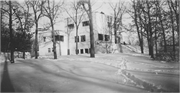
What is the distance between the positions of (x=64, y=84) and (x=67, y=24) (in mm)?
26937

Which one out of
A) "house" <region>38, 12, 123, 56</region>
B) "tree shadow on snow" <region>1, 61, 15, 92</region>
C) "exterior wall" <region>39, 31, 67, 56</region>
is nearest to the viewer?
"tree shadow on snow" <region>1, 61, 15, 92</region>

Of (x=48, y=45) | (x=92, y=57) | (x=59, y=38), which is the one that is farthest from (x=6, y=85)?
(x=48, y=45)

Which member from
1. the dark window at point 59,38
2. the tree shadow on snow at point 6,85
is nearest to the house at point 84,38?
the dark window at point 59,38

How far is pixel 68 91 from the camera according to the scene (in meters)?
3.78

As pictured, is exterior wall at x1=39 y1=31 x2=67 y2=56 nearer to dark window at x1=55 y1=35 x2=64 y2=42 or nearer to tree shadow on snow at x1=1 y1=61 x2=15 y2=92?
dark window at x1=55 y1=35 x2=64 y2=42

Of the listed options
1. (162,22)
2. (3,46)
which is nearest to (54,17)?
(3,46)

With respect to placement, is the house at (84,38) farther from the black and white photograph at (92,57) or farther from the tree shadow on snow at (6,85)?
the tree shadow on snow at (6,85)

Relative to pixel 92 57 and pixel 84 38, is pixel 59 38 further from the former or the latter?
pixel 92 57

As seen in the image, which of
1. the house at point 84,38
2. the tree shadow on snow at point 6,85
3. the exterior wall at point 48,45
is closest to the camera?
the tree shadow on snow at point 6,85

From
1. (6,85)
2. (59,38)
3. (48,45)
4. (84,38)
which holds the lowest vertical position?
(6,85)

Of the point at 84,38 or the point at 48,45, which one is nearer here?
the point at 84,38

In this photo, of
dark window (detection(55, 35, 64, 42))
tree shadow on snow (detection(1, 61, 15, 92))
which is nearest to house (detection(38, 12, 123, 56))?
dark window (detection(55, 35, 64, 42))

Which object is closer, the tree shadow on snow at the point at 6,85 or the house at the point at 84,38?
the tree shadow on snow at the point at 6,85

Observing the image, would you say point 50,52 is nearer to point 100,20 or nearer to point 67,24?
point 67,24
